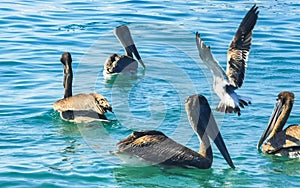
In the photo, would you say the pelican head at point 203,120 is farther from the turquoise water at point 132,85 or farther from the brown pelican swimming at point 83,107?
the brown pelican swimming at point 83,107

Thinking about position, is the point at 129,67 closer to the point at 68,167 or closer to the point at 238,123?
the point at 238,123

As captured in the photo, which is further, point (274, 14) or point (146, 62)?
point (274, 14)

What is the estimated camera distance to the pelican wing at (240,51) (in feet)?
34.7

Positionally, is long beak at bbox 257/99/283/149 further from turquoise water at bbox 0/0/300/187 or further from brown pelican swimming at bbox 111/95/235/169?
brown pelican swimming at bbox 111/95/235/169

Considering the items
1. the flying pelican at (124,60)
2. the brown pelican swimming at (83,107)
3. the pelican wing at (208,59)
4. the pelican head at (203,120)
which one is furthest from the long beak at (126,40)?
the pelican head at (203,120)

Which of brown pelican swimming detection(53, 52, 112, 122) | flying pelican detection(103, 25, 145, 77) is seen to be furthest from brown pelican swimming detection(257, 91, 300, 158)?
flying pelican detection(103, 25, 145, 77)

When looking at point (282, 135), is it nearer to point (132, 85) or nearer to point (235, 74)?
point (235, 74)

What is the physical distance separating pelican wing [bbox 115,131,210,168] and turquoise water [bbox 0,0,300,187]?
0.12 metres

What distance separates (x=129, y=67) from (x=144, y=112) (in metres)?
2.86

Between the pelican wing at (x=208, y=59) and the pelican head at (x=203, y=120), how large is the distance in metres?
1.00

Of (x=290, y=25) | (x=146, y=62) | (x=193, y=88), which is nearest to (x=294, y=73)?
(x=193, y=88)

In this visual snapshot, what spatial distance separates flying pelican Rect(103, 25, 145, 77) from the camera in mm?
13422

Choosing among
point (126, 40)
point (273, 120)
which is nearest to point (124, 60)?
point (126, 40)

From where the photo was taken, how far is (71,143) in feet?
31.0
